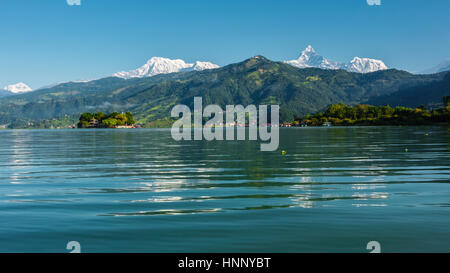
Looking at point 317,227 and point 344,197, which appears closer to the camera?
point 317,227

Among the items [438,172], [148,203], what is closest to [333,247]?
[148,203]

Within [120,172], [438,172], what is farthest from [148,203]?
[438,172]

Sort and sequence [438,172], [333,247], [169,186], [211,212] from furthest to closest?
[438,172]
[169,186]
[211,212]
[333,247]

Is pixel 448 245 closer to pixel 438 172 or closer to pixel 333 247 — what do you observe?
pixel 333 247

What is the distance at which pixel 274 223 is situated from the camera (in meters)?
15.1

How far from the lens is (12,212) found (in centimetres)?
1788

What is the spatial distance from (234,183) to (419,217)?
12170 mm

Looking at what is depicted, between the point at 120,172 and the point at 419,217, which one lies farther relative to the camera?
the point at 120,172

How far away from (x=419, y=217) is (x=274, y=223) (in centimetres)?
610

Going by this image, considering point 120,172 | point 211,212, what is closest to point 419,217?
point 211,212

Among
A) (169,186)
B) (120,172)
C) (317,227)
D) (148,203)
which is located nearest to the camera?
(317,227)
